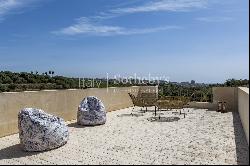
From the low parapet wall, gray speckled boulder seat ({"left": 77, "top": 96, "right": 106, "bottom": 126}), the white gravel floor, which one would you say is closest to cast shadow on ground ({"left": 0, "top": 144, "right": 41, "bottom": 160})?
the white gravel floor

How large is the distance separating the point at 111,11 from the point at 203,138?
36.9 feet

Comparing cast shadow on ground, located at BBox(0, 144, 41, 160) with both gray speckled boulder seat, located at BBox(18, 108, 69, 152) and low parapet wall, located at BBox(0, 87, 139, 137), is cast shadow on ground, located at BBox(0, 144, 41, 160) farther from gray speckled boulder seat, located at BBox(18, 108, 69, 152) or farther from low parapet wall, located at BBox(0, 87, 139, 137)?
low parapet wall, located at BBox(0, 87, 139, 137)

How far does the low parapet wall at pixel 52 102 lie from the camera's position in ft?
29.6

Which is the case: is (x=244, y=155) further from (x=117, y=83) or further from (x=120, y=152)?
(x=117, y=83)

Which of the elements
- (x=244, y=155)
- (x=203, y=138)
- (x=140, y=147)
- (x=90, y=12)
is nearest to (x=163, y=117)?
(x=203, y=138)

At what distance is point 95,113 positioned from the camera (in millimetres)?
10273

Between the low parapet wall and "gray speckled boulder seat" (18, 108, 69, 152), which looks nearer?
"gray speckled boulder seat" (18, 108, 69, 152)

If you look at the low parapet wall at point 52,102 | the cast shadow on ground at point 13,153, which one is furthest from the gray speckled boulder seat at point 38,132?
the low parapet wall at point 52,102

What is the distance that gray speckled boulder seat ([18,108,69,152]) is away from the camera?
276 inches

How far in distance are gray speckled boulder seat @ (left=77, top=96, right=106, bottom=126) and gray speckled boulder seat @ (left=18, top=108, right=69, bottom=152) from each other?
2.90m

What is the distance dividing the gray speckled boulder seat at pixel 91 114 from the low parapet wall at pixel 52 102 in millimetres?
1088

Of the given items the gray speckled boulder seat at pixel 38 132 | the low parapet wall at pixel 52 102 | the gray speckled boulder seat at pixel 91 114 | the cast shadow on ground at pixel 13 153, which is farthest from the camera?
the gray speckled boulder seat at pixel 91 114

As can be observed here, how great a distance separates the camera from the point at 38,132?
23.1 feet

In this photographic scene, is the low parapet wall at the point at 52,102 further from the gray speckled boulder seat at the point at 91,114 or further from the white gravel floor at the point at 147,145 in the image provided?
the gray speckled boulder seat at the point at 91,114
